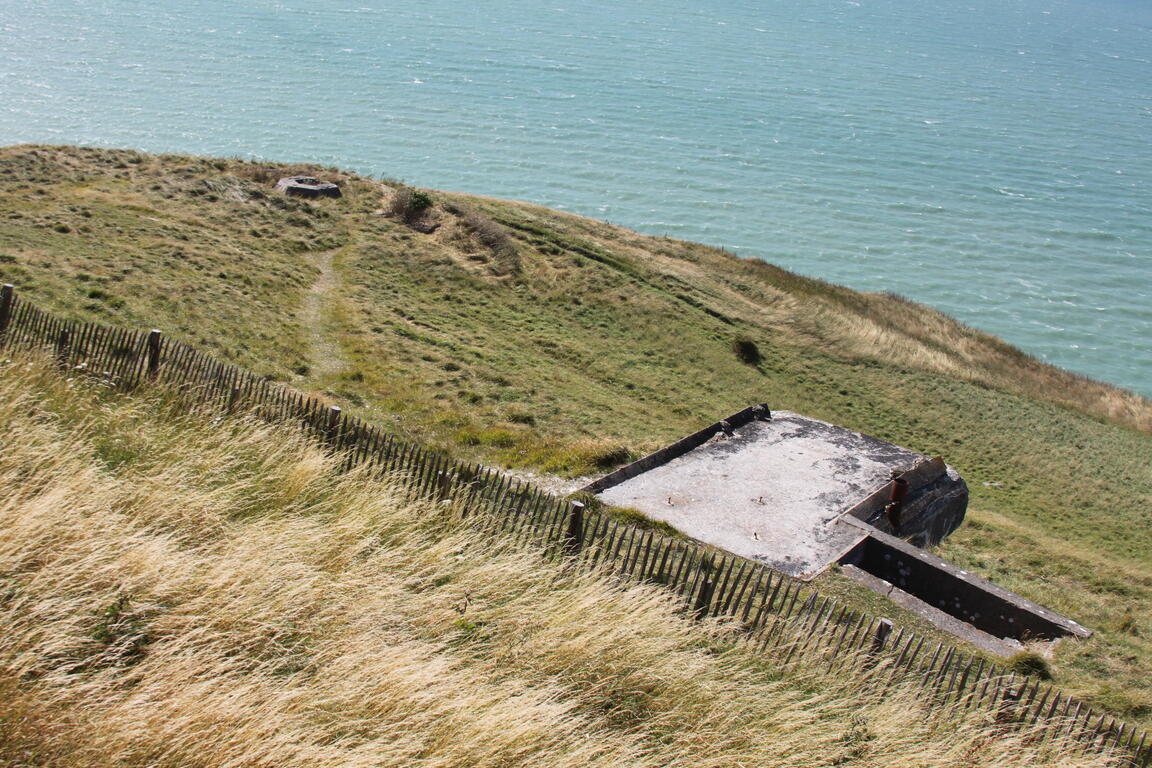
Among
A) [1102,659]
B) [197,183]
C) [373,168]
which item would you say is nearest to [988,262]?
[373,168]

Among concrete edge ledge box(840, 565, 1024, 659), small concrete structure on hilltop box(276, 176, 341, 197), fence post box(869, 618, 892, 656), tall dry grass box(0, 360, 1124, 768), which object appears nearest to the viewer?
tall dry grass box(0, 360, 1124, 768)

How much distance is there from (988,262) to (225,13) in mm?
147980

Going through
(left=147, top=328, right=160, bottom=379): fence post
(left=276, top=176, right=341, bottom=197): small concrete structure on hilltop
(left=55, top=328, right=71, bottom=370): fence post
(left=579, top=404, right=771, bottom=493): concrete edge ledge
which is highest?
(left=276, top=176, right=341, bottom=197): small concrete structure on hilltop

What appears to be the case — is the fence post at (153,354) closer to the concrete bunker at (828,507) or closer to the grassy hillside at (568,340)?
the grassy hillside at (568,340)

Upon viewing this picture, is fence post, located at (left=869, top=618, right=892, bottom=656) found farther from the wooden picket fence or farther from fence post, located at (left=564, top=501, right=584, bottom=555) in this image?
fence post, located at (left=564, top=501, right=584, bottom=555)

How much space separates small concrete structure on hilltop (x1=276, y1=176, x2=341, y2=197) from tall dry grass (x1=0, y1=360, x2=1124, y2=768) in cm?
3880

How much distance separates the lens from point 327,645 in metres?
8.25

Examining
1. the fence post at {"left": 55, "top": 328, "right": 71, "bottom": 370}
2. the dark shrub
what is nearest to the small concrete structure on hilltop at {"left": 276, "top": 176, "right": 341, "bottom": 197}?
the dark shrub

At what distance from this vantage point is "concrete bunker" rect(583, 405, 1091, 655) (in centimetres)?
1834

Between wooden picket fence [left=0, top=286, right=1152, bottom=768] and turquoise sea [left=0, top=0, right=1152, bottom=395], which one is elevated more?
turquoise sea [left=0, top=0, right=1152, bottom=395]

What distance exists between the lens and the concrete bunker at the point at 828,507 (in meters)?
18.3

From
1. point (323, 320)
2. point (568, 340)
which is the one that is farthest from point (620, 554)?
point (568, 340)

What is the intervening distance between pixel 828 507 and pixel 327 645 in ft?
52.3

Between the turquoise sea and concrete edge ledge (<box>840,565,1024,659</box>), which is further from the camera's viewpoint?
the turquoise sea
